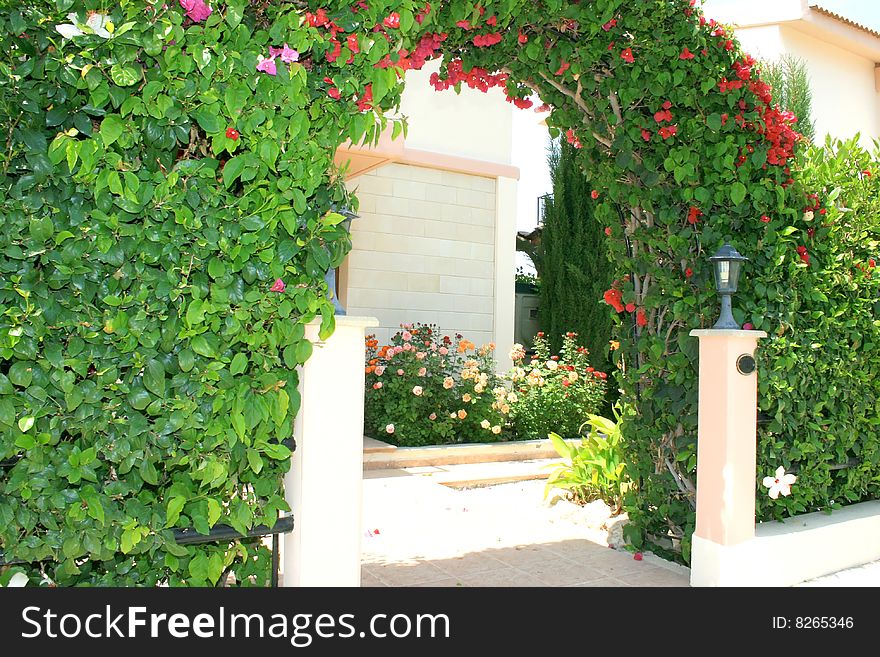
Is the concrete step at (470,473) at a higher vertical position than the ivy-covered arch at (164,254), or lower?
lower

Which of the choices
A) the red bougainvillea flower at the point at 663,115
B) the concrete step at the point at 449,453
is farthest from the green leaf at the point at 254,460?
the concrete step at the point at 449,453

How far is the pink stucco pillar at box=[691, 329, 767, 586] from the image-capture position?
11.1 feet

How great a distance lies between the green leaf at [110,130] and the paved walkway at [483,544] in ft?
7.89

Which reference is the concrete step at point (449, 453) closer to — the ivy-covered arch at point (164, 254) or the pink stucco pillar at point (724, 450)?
the pink stucco pillar at point (724, 450)

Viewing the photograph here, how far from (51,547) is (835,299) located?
12.8 ft

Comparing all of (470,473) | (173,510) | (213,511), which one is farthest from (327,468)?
(470,473)

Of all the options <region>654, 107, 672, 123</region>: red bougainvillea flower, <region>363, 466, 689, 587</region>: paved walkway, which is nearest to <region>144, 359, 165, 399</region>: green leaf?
<region>363, 466, 689, 587</region>: paved walkway

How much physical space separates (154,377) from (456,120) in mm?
7208

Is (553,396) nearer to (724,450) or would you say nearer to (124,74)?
(724,450)

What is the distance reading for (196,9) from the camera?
6.80 feet

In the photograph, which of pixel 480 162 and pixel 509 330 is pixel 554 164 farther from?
pixel 509 330

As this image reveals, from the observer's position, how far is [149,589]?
218cm

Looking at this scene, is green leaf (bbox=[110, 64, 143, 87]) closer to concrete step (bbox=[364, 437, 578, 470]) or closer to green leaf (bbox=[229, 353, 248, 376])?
green leaf (bbox=[229, 353, 248, 376])

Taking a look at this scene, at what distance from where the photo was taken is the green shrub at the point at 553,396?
24.6 ft
